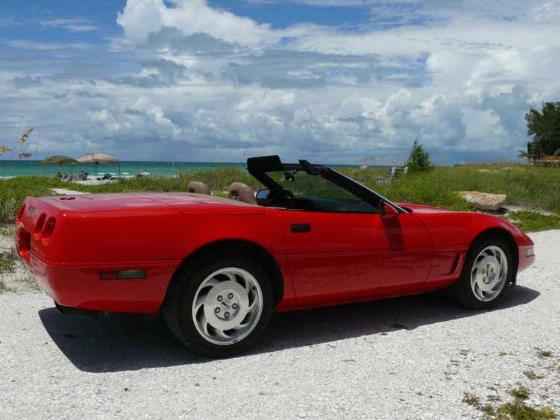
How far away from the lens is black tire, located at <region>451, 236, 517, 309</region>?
215 inches

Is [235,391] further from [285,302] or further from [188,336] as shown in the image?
[285,302]

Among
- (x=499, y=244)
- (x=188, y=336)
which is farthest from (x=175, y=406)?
(x=499, y=244)

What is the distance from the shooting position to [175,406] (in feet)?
11.3

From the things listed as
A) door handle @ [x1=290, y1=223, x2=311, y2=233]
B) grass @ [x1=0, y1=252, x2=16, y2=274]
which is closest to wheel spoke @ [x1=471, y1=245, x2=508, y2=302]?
door handle @ [x1=290, y1=223, x2=311, y2=233]

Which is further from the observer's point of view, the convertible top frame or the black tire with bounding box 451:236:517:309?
the black tire with bounding box 451:236:517:309

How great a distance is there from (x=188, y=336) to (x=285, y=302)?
74 centimetres

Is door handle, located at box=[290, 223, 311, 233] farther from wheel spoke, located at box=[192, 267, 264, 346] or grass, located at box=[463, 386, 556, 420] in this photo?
grass, located at box=[463, 386, 556, 420]

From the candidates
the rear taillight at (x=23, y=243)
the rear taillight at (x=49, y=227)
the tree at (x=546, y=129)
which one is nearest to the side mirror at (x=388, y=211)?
the rear taillight at (x=49, y=227)

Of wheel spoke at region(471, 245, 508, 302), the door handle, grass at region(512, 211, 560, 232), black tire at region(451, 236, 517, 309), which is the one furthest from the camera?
grass at region(512, 211, 560, 232)

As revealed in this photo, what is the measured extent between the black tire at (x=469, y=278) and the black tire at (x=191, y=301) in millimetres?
2007

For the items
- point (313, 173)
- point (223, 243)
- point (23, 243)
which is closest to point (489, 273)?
point (313, 173)

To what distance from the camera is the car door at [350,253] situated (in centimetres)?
444

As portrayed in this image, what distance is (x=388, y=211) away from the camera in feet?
16.2

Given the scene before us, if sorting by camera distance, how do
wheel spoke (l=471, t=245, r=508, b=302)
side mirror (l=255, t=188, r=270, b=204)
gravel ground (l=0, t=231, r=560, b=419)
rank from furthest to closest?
wheel spoke (l=471, t=245, r=508, b=302) < side mirror (l=255, t=188, r=270, b=204) < gravel ground (l=0, t=231, r=560, b=419)
